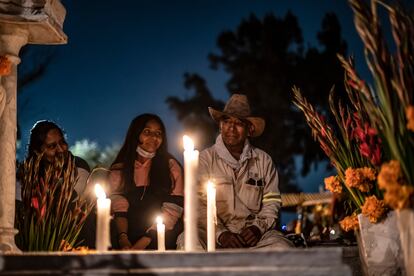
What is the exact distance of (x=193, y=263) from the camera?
3.73 meters

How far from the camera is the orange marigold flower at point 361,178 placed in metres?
4.98

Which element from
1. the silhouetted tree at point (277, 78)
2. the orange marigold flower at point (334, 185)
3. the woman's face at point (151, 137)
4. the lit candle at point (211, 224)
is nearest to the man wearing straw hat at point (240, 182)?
the woman's face at point (151, 137)

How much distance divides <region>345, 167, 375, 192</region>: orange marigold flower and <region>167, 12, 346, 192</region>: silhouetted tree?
70.4ft

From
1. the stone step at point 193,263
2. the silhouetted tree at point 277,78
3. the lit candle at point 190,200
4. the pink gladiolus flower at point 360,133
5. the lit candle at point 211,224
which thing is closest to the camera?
the stone step at point 193,263

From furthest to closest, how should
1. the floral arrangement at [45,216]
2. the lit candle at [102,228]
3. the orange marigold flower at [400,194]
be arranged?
the floral arrangement at [45,216] → the lit candle at [102,228] → the orange marigold flower at [400,194]

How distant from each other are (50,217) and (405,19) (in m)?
3.50

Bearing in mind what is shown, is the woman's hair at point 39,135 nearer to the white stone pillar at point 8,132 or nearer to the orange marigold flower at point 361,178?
the white stone pillar at point 8,132

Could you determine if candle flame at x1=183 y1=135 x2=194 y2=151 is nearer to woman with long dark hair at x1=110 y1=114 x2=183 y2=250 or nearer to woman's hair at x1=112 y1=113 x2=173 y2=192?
woman with long dark hair at x1=110 y1=114 x2=183 y2=250

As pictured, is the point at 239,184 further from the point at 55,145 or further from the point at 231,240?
the point at 55,145

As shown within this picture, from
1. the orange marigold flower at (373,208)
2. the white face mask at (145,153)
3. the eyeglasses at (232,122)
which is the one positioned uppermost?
the eyeglasses at (232,122)

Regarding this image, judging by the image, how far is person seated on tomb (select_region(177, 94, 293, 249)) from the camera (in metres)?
6.50

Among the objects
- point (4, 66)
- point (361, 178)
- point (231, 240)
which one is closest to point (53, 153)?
point (4, 66)

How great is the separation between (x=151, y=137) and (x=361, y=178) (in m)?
2.80

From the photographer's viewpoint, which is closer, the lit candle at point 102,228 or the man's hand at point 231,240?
the lit candle at point 102,228
